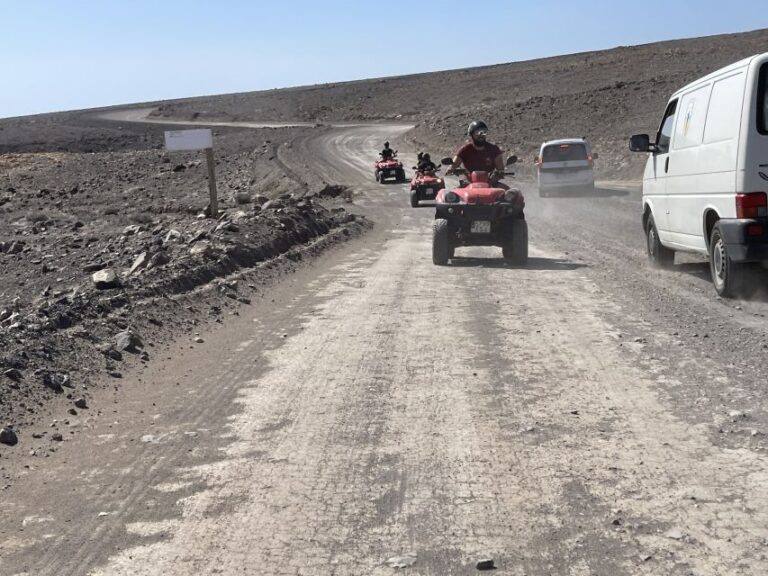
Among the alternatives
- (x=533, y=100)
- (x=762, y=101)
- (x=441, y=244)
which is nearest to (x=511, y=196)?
(x=441, y=244)

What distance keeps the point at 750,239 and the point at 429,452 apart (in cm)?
520

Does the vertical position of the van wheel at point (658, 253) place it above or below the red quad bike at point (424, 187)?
above

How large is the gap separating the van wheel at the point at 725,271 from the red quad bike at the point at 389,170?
107ft

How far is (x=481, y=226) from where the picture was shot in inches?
575

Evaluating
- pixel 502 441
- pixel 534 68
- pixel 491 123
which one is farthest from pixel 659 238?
pixel 534 68

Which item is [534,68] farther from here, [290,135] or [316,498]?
[316,498]

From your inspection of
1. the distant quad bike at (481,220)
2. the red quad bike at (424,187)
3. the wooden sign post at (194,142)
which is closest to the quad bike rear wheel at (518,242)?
the distant quad bike at (481,220)

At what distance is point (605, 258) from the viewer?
50.3 feet

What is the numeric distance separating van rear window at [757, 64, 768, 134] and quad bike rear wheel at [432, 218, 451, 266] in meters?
5.97

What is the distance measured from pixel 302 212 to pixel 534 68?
10013 centimetres

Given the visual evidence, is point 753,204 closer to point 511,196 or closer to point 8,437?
point 511,196

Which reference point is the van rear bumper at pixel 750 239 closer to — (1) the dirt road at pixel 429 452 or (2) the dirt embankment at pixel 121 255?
(1) the dirt road at pixel 429 452

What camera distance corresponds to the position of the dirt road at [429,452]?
14.8 ft

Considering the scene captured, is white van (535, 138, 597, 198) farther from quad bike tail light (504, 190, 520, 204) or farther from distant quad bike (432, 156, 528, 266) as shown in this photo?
quad bike tail light (504, 190, 520, 204)
